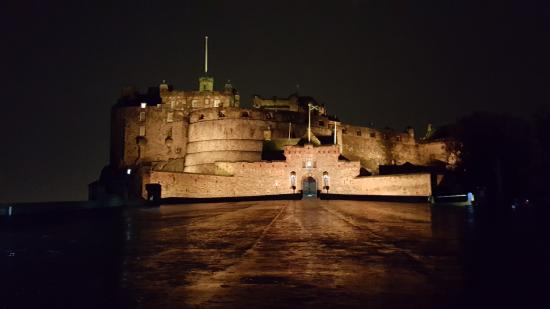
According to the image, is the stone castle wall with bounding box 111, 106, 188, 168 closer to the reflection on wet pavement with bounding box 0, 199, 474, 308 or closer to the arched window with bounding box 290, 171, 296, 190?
the arched window with bounding box 290, 171, 296, 190

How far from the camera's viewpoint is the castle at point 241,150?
39.5 meters

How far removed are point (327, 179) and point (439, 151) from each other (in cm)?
2617

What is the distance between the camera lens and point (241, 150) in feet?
160

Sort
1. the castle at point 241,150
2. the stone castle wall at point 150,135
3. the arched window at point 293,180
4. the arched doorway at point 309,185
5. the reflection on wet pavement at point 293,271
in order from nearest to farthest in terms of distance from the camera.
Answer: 1. the reflection on wet pavement at point 293,271
2. the castle at point 241,150
3. the arched window at point 293,180
4. the arched doorway at point 309,185
5. the stone castle wall at point 150,135

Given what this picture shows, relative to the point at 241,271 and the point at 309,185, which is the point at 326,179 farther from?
the point at 241,271

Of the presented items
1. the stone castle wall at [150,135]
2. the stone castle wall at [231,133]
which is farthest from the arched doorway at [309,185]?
the stone castle wall at [150,135]

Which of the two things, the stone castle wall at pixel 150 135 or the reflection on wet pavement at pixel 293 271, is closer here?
the reflection on wet pavement at pixel 293 271

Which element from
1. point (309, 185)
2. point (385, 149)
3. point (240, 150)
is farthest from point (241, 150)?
point (385, 149)

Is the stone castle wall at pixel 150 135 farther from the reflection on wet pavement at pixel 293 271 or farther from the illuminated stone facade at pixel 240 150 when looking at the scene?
the reflection on wet pavement at pixel 293 271

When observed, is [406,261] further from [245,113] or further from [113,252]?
[245,113]

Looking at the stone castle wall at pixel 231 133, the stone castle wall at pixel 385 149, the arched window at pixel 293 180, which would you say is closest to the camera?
the arched window at pixel 293 180

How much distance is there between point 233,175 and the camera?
40.9 metres

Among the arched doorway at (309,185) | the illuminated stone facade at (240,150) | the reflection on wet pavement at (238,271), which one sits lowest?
the reflection on wet pavement at (238,271)

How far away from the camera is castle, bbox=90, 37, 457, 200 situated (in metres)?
39.5
